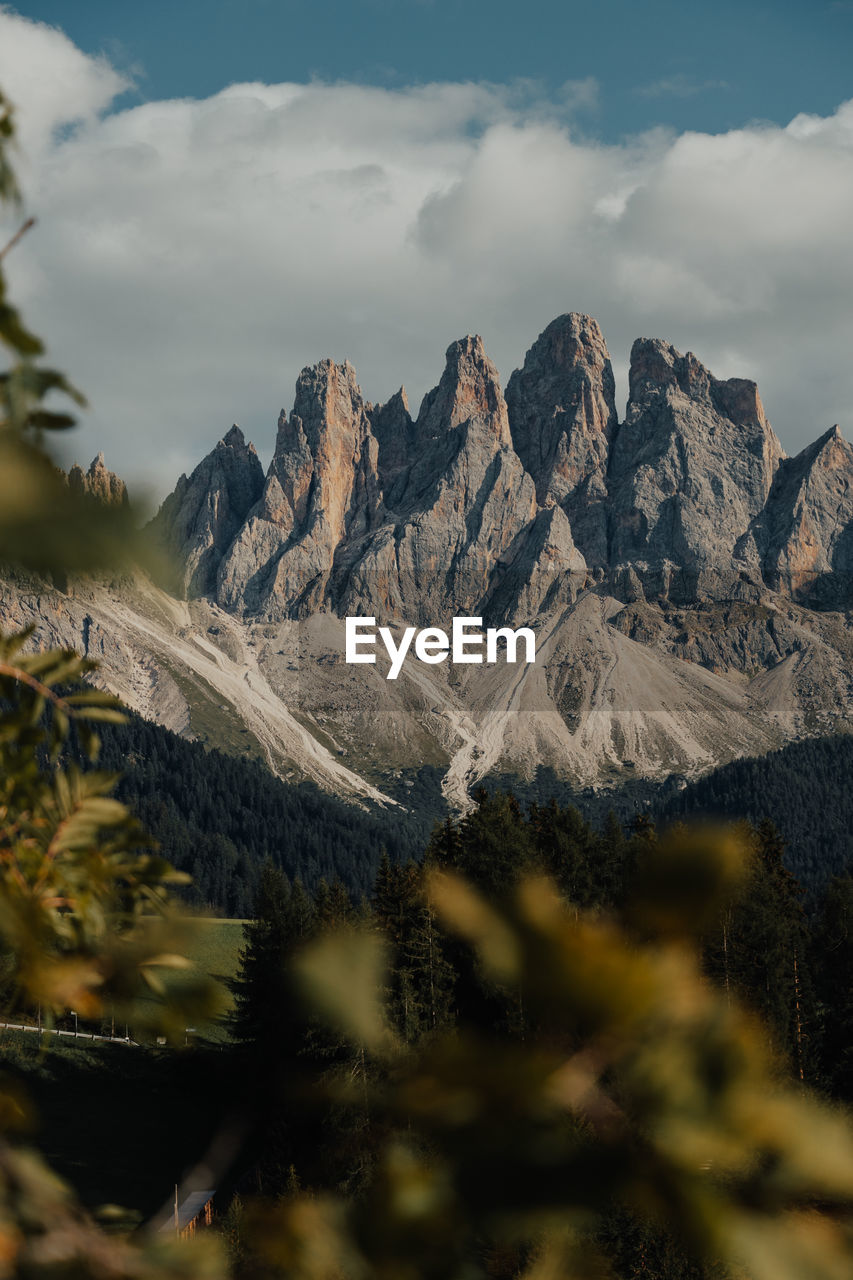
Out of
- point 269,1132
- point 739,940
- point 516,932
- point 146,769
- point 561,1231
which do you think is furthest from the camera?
point 146,769

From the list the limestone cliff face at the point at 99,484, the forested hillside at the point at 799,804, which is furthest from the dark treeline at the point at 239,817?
the limestone cliff face at the point at 99,484

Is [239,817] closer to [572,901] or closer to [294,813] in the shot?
[294,813]

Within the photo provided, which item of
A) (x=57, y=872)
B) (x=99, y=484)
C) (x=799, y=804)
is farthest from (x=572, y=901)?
(x=799, y=804)

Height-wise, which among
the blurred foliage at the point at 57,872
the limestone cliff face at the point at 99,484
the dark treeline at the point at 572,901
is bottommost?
the dark treeline at the point at 572,901

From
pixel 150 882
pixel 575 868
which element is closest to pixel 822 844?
pixel 575 868

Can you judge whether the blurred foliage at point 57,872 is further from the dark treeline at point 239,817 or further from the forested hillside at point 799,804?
the forested hillside at point 799,804

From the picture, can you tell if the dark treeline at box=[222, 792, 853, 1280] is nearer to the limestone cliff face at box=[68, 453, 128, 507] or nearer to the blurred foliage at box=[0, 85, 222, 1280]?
the blurred foliage at box=[0, 85, 222, 1280]

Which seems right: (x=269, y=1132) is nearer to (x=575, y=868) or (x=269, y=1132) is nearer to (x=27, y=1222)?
(x=575, y=868)

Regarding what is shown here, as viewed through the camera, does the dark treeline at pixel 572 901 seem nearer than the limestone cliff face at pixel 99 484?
No
